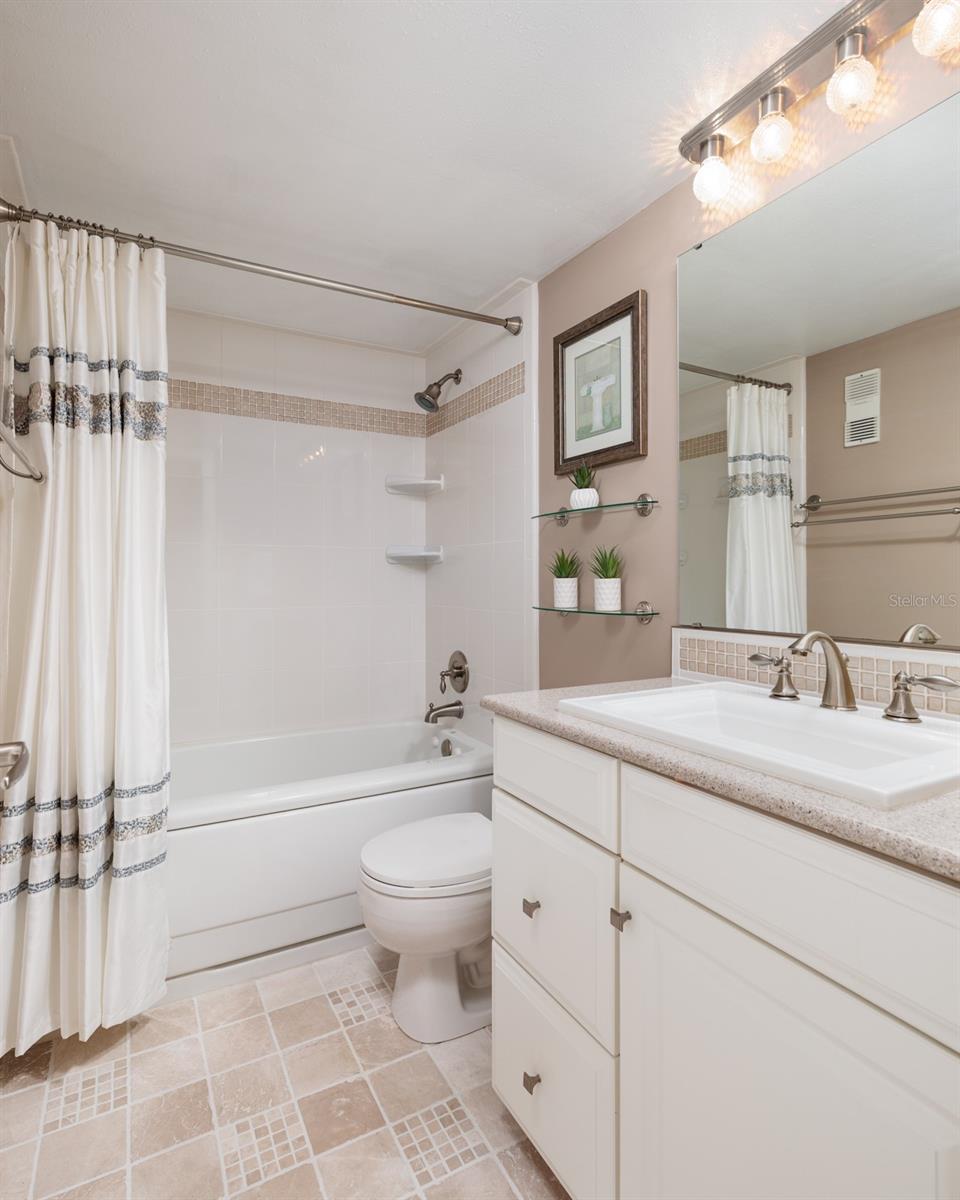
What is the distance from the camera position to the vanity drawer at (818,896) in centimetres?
58

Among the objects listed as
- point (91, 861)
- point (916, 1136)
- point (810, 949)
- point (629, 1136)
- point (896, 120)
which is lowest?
point (629, 1136)

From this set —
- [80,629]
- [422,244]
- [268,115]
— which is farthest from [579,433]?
[80,629]

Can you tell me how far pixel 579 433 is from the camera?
1.99 meters

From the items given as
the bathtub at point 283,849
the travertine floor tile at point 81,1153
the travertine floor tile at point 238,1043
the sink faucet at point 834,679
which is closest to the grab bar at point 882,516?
the sink faucet at point 834,679

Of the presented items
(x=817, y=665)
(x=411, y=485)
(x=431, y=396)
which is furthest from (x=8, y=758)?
(x=431, y=396)

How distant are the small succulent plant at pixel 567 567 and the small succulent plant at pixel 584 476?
23 centimetres

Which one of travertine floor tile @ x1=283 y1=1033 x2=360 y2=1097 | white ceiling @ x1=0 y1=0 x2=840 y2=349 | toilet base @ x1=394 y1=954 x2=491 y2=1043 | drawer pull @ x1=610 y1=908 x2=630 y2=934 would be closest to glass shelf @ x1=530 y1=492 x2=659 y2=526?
white ceiling @ x1=0 y1=0 x2=840 y2=349

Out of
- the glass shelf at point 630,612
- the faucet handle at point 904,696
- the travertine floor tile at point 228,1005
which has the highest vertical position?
the glass shelf at point 630,612

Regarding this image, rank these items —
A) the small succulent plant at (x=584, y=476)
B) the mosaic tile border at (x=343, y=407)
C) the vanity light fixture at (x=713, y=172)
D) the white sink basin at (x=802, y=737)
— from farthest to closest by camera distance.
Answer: the mosaic tile border at (x=343, y=407) → the small succulent plant at (x=584, y=476) → the vanity light fixture at (x=713, y=172) → the white sink basin at (x=802, y=737)

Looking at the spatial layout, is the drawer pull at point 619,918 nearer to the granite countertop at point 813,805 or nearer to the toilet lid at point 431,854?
the granite countertop at point 813,805

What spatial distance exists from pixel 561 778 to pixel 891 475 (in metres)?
0.85

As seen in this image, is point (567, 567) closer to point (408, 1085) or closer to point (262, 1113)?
point (408, 1085)

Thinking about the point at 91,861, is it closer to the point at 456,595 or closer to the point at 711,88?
the point at 456,595

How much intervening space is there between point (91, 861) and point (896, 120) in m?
Result: 2.37
